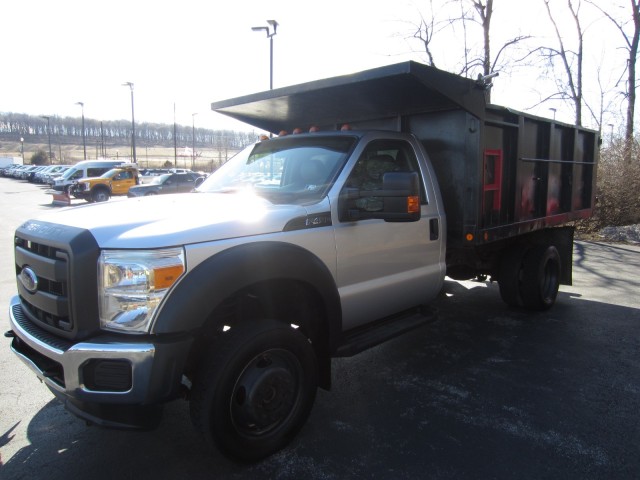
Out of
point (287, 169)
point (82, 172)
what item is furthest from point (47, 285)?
point (82, 172)

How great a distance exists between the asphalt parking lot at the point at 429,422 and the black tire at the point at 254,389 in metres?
0.19

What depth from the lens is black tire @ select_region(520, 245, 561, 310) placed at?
19.3ft

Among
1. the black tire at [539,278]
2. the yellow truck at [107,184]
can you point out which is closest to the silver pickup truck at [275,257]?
the black tire at [539,278]

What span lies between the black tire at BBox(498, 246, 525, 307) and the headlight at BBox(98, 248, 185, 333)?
15.3 feet

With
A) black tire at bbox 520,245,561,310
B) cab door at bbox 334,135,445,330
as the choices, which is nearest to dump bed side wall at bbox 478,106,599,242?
black tire at bbox 520,245,561,310

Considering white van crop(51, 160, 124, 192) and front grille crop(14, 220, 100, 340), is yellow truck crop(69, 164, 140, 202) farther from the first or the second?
front grille crop(14, 220, 100, 340)

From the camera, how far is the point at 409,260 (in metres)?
4.05

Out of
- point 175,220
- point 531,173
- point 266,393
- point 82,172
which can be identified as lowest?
point 266,393

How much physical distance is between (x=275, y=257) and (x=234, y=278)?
32 cm

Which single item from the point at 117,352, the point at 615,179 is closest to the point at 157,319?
the point at 117,352

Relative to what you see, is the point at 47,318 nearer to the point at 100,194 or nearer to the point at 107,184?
the point at 100,194

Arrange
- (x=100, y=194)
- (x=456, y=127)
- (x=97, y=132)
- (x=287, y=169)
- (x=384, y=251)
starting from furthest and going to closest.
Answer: (x=97, y=132) → (x=100, y=194) → (x=456, y=127) → (x=287, y=169) → (x=384, y=251)

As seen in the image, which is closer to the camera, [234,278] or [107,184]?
[234,278]

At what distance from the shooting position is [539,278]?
5.88 meters
